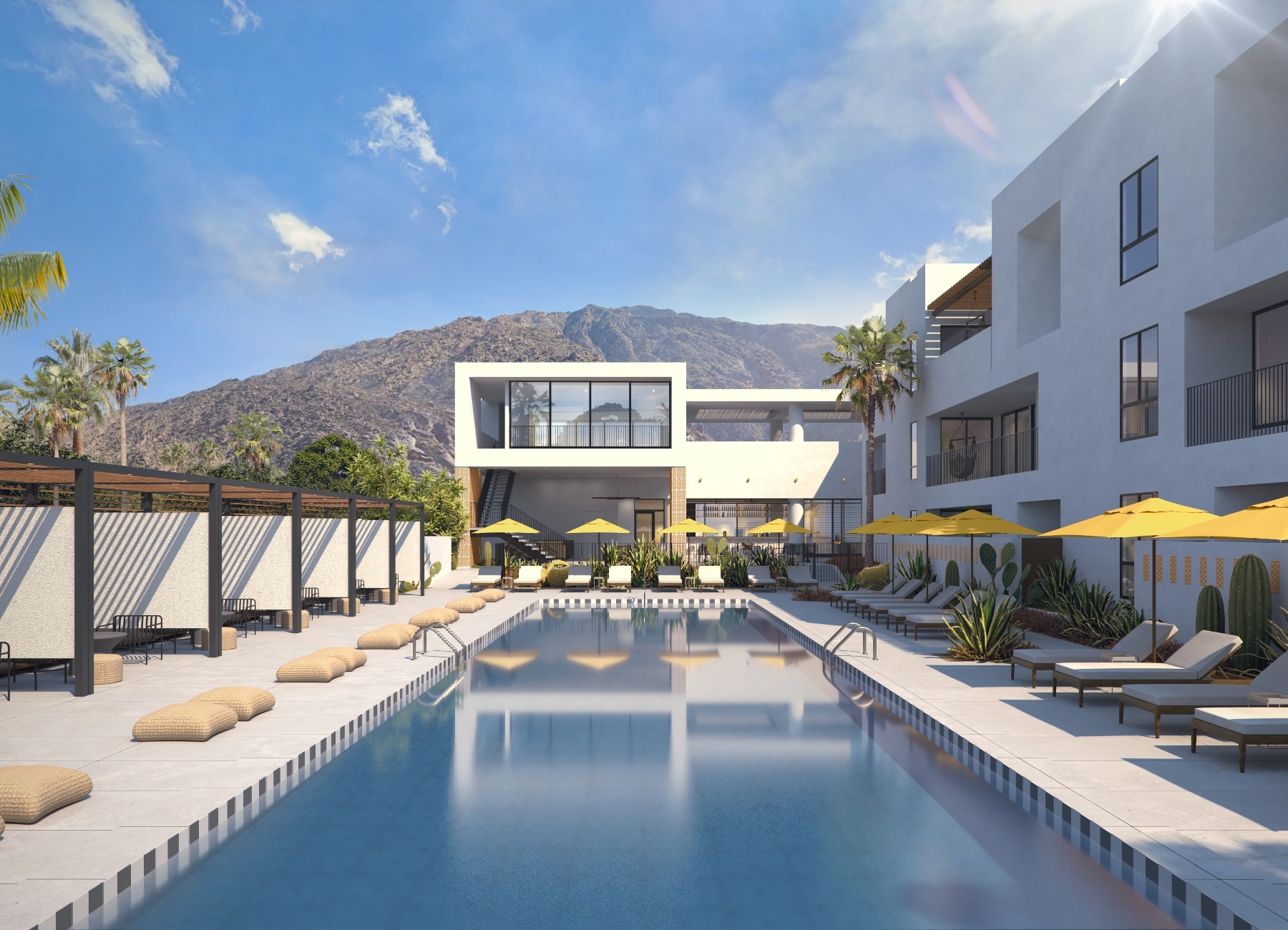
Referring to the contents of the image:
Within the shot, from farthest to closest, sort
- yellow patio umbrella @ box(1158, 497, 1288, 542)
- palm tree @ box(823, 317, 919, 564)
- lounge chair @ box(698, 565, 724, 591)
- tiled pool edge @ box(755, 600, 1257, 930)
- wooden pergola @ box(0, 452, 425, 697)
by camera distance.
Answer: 1. palm tree @ box(823, 317, 919, 564)
2. lounge chair @ box(698, 565, 724, 591)
3. wooden pergola @ box(0, 452, 425, 697)
4. yellow patio umbrella @ box(1158, 497, 1288, 542)
5. tiled pool edge @ box(755, 600, 1257, 930)

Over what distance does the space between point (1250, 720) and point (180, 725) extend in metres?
8.50

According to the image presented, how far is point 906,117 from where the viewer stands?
3440 inches

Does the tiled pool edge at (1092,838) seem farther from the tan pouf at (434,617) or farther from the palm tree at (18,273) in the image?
the palm tree at (18,273)

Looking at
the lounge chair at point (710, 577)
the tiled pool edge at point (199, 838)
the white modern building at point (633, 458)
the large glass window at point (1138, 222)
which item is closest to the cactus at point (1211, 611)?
the large glass window at point (1138, 222)

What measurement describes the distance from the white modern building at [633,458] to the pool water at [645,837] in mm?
20297

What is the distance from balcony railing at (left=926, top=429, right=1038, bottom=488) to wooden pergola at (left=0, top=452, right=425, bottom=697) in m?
14.4

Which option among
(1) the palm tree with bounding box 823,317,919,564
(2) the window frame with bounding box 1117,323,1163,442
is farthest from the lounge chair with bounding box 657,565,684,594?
(2) the window frame with bounding box 1117,323,1163,442

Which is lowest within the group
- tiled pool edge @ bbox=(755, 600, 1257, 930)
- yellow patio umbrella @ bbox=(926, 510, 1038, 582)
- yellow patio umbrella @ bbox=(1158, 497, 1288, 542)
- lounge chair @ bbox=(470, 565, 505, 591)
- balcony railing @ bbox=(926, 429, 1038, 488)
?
lounge chair @ bbox=(470, 565, 505, 591)

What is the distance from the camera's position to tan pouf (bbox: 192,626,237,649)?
43.4ft

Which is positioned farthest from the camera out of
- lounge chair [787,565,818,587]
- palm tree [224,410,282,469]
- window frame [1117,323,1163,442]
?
palm tree [224,410,282,469]

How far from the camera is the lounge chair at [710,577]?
78.0ft

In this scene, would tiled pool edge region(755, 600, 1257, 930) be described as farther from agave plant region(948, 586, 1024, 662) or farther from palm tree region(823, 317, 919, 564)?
palm tree region(823, 317, 919, 564)

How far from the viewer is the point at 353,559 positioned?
18.4 metres

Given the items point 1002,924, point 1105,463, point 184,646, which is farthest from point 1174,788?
point 184,646
